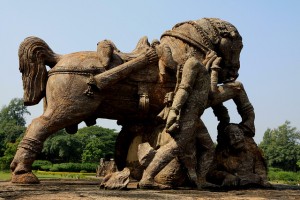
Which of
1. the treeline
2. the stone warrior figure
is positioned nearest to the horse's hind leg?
the stone warrior figure

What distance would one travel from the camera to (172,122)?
20.3 ft

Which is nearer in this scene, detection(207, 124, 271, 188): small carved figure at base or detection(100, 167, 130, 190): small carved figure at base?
detection(100, 167, 130, 190): small carved figure at base

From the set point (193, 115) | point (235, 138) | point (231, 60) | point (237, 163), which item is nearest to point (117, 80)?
point (193, 115)

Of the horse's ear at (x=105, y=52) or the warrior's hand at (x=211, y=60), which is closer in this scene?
the horse's ear at (x=105, y=52)

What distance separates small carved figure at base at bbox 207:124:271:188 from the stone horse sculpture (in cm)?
50

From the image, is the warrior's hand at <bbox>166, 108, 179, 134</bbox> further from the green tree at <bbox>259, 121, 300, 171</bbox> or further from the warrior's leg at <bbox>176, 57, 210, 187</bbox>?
the green tree at <bbox>259, 121, 300, 171</bbox>

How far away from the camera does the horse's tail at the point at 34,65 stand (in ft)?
22.1

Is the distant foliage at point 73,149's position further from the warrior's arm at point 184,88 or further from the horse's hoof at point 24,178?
the warrior's arm at point 184,88

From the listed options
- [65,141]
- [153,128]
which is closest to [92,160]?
[65,141]

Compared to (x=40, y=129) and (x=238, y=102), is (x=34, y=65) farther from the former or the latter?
(x=238, y=102)

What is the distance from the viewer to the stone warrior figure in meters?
6.21

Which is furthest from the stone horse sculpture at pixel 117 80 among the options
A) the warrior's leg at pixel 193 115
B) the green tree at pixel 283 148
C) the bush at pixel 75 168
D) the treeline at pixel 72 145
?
the green tree at pixel 283 148

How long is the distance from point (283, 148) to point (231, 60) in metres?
40.9

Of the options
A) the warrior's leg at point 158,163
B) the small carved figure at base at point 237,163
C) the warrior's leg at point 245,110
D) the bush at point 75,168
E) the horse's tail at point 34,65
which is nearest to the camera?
the warrior's leg at point 158,163
